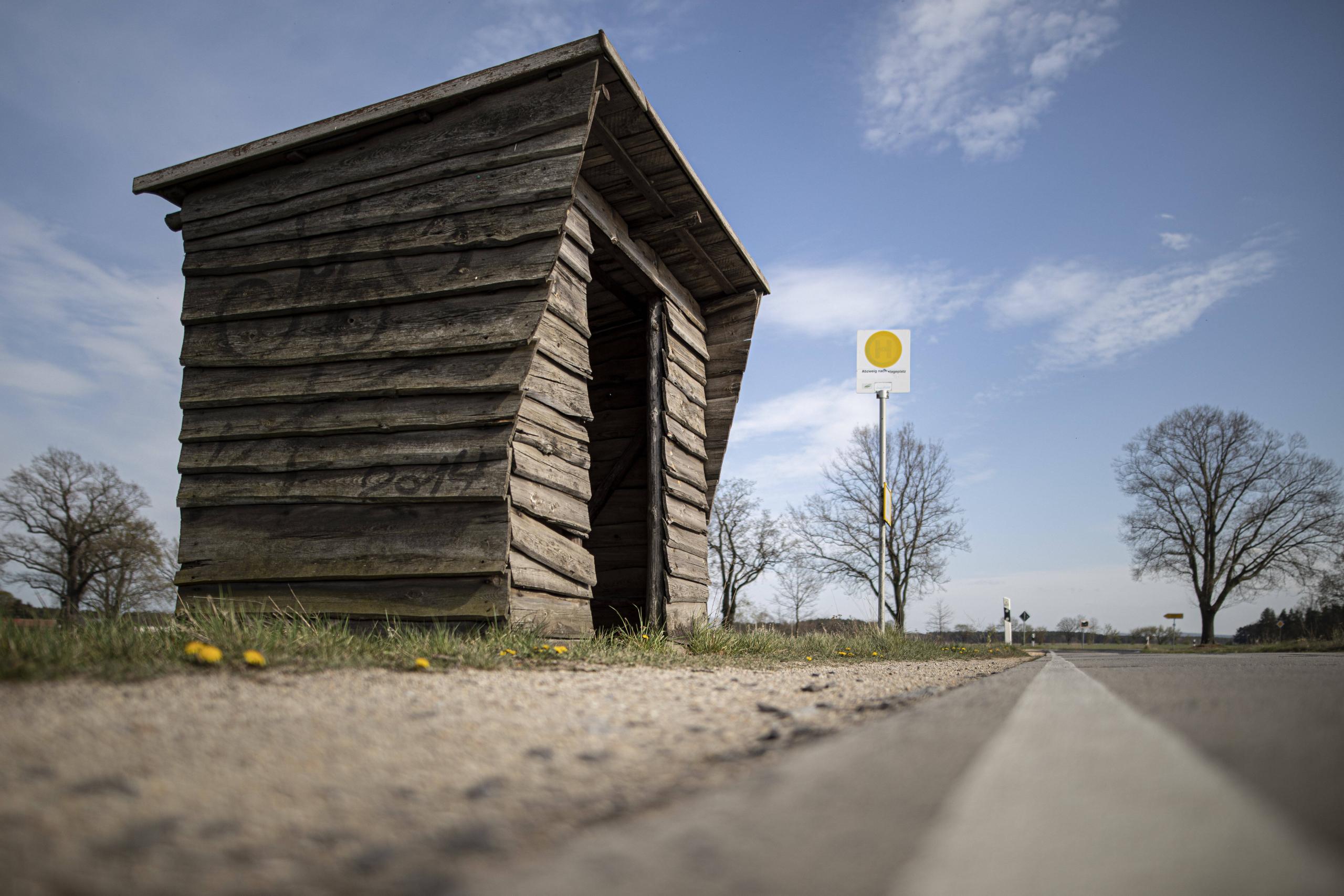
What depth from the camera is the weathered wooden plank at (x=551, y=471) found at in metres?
5.03

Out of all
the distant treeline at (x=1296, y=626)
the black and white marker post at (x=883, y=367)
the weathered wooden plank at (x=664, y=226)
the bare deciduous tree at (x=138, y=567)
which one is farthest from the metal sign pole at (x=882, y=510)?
the bare deciduous tree at (x=138, y=567)

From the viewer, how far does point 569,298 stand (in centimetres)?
565

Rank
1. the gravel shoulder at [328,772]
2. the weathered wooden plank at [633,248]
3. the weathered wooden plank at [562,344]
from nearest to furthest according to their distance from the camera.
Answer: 1. the gravel shoulder at [328,772]
2. the weathered wooden plank at [562,344]
3. the weathered wooden plank at [633,248]

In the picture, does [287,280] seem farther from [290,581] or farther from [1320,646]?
[1320,646]

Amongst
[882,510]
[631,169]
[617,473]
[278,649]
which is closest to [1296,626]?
[882,510]

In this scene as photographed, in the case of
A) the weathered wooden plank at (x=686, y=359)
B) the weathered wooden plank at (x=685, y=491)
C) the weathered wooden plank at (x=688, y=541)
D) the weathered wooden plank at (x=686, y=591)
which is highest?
the weathered wooden plank at (x=686, y=359)

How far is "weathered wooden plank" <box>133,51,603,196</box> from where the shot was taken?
511 centimetres

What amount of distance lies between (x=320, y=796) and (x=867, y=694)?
86.5 inches

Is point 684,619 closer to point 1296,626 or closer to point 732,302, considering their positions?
point 732,302

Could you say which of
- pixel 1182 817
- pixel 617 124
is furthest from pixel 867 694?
pixel 617 124

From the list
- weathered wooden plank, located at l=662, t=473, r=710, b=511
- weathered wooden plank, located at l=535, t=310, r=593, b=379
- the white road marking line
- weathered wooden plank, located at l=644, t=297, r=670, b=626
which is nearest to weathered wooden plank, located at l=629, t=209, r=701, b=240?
weathered wooden plank, located at l=644, t=297, r=670, b=626

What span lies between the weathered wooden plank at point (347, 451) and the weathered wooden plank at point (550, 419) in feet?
0.79

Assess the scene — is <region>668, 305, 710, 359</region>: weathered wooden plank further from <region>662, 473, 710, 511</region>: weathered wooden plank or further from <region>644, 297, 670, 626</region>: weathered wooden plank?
<region>662, 473, 710, 511</region>: weathered wooden plank

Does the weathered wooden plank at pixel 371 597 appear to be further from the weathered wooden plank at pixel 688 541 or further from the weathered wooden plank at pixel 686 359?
the weathered wooden plank at pixel 686 359
